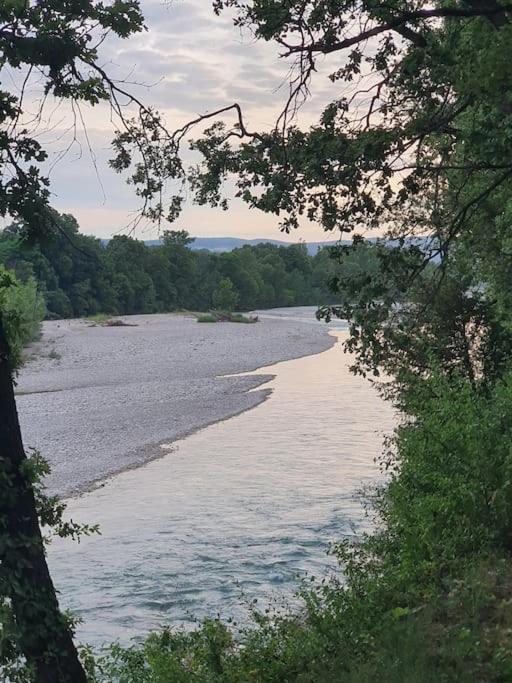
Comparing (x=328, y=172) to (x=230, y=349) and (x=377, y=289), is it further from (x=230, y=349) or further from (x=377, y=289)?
(x=230, y=349)

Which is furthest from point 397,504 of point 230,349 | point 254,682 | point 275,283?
point 275,283

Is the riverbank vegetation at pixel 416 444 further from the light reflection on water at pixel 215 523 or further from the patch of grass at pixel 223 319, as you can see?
the patch of grass at pixel 223 319

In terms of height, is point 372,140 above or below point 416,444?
above

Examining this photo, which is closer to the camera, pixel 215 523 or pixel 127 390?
pixel 215 523

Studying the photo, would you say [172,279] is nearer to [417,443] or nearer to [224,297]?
[224,297]

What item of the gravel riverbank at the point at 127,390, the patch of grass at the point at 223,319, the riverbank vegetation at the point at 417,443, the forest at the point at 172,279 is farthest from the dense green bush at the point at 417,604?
the patch of grass at the point at 223,319

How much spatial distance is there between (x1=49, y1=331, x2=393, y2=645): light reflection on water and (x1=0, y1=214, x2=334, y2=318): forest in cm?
4971

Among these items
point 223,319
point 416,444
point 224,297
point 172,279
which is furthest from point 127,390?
point 172,279

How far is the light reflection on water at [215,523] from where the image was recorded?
34.0 ft

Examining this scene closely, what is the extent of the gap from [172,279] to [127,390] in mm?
86033

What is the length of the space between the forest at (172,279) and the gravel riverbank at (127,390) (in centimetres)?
1821

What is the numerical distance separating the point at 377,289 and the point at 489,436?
3261 mm

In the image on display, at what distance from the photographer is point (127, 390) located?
30750 mm

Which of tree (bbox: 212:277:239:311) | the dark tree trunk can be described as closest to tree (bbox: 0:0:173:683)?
the dark tree trunk
